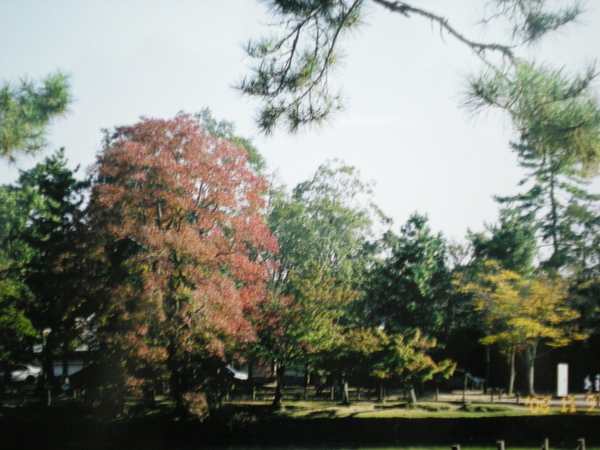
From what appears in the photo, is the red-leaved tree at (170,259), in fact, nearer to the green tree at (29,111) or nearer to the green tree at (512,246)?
the green tree at (29,111)

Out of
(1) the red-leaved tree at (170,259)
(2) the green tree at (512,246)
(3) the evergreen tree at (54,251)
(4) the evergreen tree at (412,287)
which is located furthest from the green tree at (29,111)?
(2) the green tree at (512,246)

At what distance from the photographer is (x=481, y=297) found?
20.1m

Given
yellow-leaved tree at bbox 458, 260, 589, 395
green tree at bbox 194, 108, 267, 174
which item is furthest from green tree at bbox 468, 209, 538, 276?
green tree at bbox 194, 108, 267, 174

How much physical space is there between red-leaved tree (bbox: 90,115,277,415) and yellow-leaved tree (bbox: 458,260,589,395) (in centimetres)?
1048

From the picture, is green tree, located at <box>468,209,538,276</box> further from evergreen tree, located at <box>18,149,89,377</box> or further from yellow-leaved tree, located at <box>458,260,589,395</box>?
evergreen tree, located at <box>18,149,89,377</box>

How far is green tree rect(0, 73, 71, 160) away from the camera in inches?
224

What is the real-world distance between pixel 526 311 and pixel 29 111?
1879 centimetres

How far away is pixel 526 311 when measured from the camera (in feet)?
62.5

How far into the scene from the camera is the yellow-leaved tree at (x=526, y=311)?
1889 centimetres

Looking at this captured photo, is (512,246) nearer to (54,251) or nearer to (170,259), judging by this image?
(170,259)

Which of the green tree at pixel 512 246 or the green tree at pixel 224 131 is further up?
the green tree at pixel 224 131

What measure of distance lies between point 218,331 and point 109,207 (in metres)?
4.88

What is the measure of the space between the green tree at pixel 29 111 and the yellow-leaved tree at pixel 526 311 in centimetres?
1782

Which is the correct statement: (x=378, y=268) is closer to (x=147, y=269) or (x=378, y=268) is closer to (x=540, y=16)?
(x=147, y=269)
